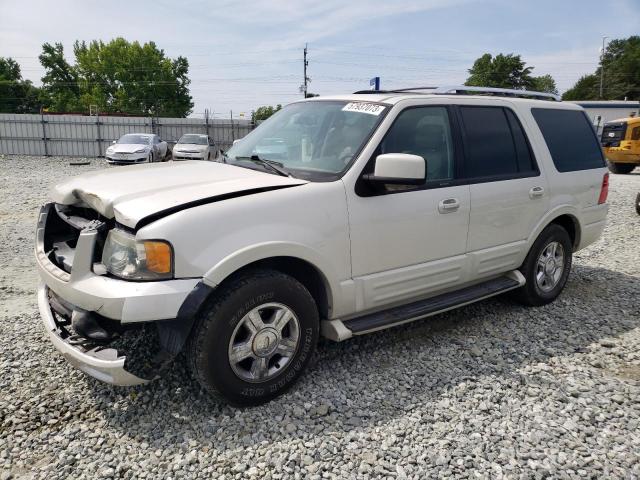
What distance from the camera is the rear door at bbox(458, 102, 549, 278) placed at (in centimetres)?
401

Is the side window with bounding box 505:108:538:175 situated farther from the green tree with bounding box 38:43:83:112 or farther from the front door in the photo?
the green tree with bounding box 38:43:83:112

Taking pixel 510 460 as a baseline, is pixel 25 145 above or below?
above

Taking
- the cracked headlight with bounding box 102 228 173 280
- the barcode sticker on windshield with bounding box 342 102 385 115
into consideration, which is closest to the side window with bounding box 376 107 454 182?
the barcode sticker on windshield with bounding box 342 102 385 115

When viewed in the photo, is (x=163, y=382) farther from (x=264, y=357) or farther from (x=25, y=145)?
(x=25, y=145)

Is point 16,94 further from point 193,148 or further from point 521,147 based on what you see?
point 521,147

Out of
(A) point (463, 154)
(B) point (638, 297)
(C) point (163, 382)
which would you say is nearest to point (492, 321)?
(A) point (463, 154)

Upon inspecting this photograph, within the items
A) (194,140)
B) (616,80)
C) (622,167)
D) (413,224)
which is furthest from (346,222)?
(616,80)

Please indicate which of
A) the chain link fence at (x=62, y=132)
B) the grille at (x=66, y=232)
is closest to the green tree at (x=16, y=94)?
the chain link fence at (x=62, y=132)

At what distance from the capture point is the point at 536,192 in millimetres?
4469

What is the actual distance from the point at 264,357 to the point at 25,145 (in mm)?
29215

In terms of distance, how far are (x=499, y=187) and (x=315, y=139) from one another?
64.2 inches

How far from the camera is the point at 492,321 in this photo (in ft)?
15.0

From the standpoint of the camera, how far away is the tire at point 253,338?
2.76 m

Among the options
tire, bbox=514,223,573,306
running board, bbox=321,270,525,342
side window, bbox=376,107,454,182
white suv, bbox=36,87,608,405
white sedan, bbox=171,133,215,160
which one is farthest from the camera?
white sedan, bbox=171,133,215,160
